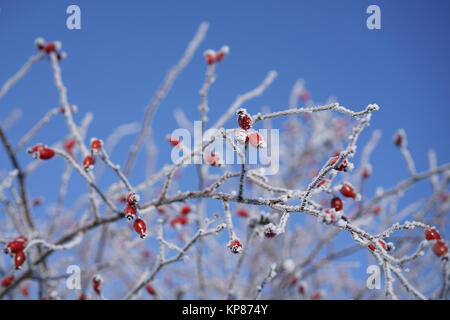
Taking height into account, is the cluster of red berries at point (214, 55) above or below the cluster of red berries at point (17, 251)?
above

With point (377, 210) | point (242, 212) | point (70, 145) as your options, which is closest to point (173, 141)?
point (70, 145)

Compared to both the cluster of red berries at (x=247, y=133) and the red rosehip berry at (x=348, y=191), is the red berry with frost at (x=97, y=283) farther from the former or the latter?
the red rosehip berry at (x=348, y=191)

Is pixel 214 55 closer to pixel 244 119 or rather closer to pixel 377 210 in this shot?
pixel 244 119

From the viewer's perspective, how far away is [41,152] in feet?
5.74

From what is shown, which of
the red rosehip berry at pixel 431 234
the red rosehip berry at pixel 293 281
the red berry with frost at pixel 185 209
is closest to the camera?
the red rosehip berry at pixel 431 234

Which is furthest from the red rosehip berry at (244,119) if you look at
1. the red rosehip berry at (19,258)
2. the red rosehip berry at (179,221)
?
the red rosehip berry at (179,221)

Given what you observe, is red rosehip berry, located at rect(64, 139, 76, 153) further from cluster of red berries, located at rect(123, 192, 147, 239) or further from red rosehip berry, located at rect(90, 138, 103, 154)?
cluster of red berries, located at rect(123, 192, 147, 239)

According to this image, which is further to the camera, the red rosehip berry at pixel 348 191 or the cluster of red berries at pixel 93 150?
the cluster of red berries at pixel 93 150

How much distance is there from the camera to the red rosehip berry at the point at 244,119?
1.19m

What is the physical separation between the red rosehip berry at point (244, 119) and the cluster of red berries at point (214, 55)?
42.9 inches

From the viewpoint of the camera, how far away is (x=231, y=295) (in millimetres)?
2141

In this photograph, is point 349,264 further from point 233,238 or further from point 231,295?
point 233,238

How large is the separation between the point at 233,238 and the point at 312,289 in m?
3.16
